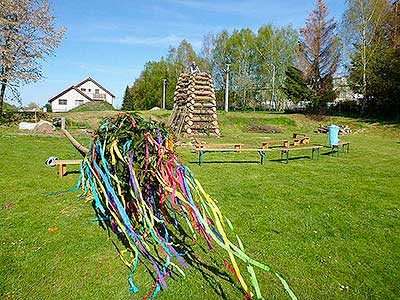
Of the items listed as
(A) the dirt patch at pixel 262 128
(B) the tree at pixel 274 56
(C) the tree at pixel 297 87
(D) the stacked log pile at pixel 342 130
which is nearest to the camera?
(D) the stacked log pile at pixel 342 130

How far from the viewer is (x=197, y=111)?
72.7 feet

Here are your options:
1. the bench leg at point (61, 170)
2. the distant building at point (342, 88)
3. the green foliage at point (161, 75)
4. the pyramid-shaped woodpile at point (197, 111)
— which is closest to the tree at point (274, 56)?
the green foliage at point (161, 75)

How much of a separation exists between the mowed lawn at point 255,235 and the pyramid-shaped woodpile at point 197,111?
448 inches

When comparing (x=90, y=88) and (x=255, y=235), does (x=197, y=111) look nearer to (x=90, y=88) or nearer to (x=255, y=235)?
(x=255, y=235)

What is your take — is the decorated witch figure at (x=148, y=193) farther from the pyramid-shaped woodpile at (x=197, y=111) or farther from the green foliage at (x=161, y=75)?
the green foliage at (x=161, y=75)

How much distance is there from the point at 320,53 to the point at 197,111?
18.1 meters

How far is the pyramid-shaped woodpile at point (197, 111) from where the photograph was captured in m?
21.8

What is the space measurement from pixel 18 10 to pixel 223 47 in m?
33.8

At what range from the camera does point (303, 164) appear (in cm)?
1184

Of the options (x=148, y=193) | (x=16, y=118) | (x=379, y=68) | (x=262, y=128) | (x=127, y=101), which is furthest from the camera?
(x=127, y=101)

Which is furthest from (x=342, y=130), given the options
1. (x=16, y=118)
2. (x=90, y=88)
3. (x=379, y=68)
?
(x=90, y=88)

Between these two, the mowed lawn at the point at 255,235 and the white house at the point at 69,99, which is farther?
the white house at the point at 69,99

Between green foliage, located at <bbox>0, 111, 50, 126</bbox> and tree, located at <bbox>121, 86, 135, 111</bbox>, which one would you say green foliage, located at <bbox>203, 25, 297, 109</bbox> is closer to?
tree, located at <bbox>121, 86, 135, 111</bbox>

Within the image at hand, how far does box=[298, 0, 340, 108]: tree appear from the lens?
3344 cm
